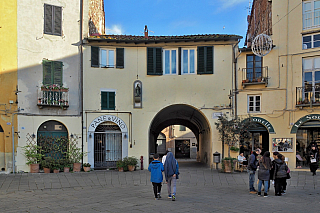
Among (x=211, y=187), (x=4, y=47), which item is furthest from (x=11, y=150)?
(x=211, y=187)

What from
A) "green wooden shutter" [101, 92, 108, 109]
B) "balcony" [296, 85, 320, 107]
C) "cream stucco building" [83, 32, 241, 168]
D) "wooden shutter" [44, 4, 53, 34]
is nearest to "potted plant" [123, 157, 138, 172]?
"cream stucco building" [83, 32, 241, 168]

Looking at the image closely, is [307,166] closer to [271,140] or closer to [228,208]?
[271,140]

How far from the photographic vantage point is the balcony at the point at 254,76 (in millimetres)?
18672

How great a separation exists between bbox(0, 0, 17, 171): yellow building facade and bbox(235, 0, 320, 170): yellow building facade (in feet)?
40.9

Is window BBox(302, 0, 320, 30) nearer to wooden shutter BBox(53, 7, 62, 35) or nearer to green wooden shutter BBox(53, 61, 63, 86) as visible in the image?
wooden shutter BBox(53, 7, 62, 35)

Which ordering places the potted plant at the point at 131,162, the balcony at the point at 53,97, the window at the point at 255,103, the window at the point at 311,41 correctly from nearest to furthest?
the balcony at the point at 53,97
the window at the point at 311,41
the potted plant at the point at 131,162
the window at the point at 255,103

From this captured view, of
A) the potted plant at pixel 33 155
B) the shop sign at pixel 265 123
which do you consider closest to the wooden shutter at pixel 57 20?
the potted plant at pixel 33 155

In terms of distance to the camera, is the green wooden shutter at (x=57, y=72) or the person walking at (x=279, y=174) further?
the green wooden shutter at (x=57, y=72)

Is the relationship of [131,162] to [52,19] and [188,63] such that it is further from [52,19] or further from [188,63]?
[52,19]

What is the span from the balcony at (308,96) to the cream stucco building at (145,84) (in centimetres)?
370

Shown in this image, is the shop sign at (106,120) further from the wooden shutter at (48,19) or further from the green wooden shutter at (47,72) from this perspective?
the wooden shutter at (48,19)

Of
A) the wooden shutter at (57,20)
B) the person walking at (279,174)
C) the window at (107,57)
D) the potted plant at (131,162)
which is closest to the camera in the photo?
the person walking at (279,174)

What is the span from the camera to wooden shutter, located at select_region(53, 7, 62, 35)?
18500 mm

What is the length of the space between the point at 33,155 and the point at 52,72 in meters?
4.63
